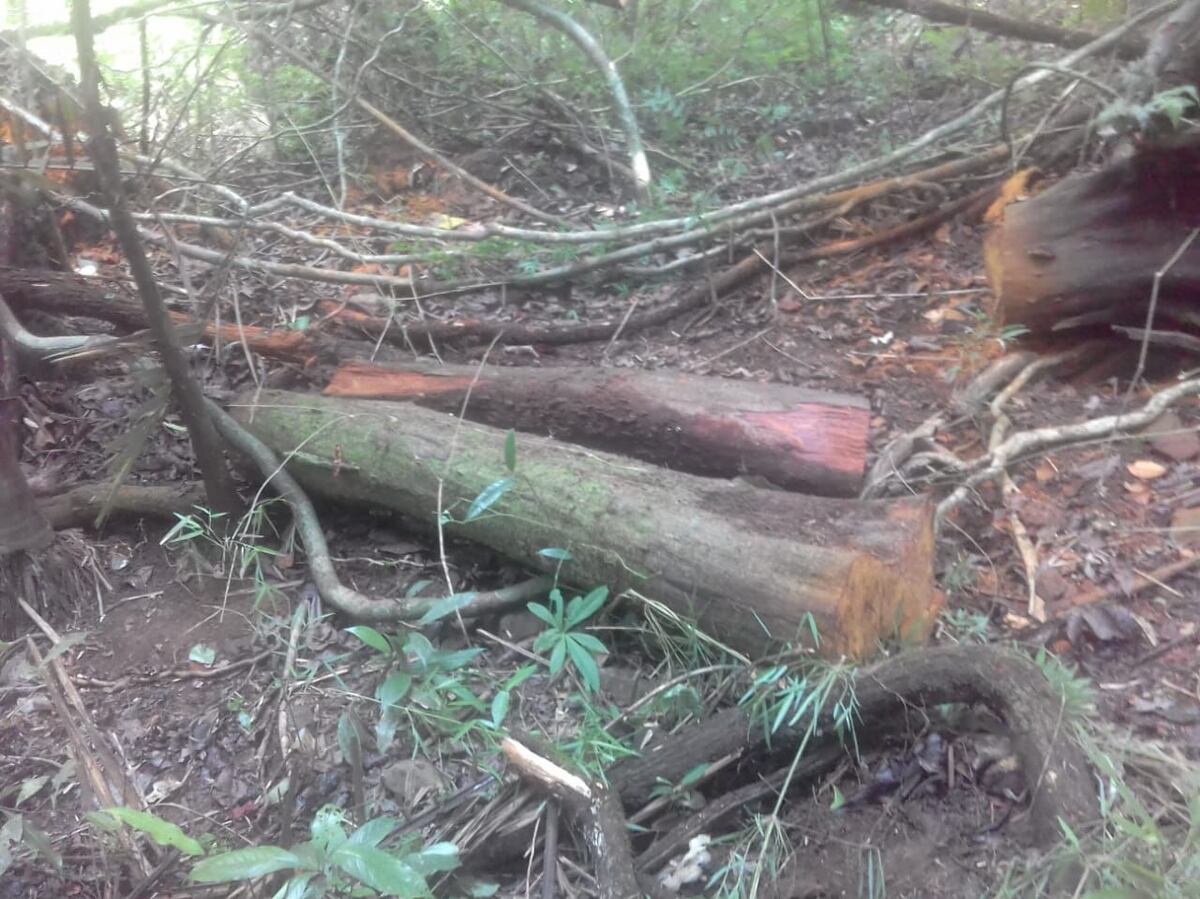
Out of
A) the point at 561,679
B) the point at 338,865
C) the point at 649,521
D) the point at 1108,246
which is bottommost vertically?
the point at 561,679

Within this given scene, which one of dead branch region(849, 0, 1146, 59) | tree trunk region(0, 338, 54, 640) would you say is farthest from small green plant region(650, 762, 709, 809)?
dead branch region(849, 0, 1146, 59)

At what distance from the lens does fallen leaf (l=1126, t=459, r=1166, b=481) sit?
302 centimetres

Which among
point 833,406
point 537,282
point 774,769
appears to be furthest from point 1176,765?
point 537,282

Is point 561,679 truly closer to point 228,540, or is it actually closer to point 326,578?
point 326,578

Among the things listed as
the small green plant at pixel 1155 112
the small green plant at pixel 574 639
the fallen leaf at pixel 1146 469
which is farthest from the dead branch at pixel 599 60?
→ the small green plant at pixel 574 639

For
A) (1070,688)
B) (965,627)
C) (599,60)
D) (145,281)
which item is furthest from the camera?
(599,60)

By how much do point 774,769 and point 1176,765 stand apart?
0.89 m

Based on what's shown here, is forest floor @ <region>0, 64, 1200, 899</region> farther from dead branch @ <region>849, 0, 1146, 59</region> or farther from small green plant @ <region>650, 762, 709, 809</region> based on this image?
dead branch @ <region>849, 0, 1146, 59</region>

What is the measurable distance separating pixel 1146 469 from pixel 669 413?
1.58 meters

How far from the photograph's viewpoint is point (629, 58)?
20.4 feet

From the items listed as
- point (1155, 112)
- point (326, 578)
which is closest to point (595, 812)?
point (326, 578)

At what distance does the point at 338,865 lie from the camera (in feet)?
6.47

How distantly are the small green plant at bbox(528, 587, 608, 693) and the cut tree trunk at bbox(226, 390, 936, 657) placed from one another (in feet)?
0.39

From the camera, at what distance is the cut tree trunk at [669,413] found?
3.05 m
